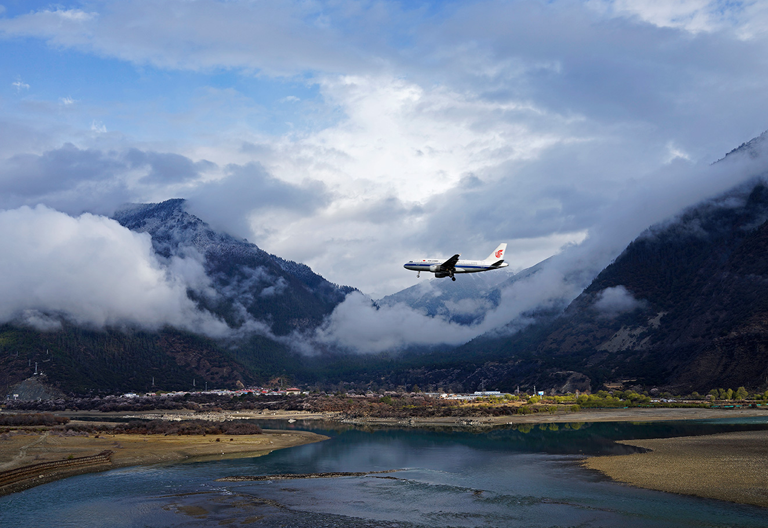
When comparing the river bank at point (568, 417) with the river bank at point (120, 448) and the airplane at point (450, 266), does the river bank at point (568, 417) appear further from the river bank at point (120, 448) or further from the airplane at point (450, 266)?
the airplane at point (450, 266)

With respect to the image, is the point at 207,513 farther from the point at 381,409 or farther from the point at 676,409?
the point at 676,409

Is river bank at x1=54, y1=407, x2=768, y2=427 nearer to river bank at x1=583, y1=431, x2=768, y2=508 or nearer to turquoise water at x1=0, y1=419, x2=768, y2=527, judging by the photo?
river bank at x1=583, y1=431, x2=768, y2=508


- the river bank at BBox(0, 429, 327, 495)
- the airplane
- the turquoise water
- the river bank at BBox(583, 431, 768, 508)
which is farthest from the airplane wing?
the river bank at BBox(0, 429, 327, 495)

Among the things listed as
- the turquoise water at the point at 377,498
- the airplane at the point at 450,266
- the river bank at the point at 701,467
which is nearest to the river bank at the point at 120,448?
the turquoise water at the point at 377,498

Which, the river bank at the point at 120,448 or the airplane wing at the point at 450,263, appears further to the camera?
the airplane wing at the point at 450,263

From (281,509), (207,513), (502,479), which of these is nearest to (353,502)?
(281,509)
